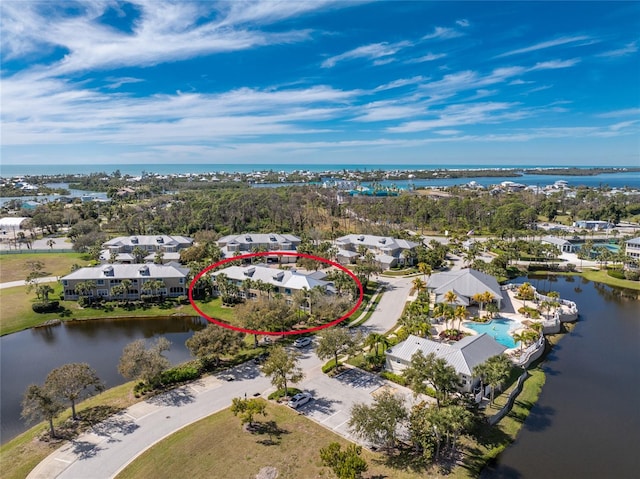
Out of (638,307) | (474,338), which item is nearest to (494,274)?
(638,307)

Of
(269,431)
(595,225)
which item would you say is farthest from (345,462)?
(595,225)

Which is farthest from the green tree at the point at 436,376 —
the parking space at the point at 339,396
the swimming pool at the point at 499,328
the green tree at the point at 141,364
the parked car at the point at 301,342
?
the green tree at the point at 141,364

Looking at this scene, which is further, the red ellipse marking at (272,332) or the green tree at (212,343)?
the red ellipse marking at (272,332)

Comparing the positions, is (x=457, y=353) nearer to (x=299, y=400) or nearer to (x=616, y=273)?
(x=299, y=400)

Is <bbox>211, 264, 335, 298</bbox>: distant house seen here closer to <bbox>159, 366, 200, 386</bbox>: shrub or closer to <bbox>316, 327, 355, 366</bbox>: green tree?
<bbox>316, 327, 355, 366</bbox>: green tree

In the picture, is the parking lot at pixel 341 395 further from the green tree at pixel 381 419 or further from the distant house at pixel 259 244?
the distant house at pixel 259 244
